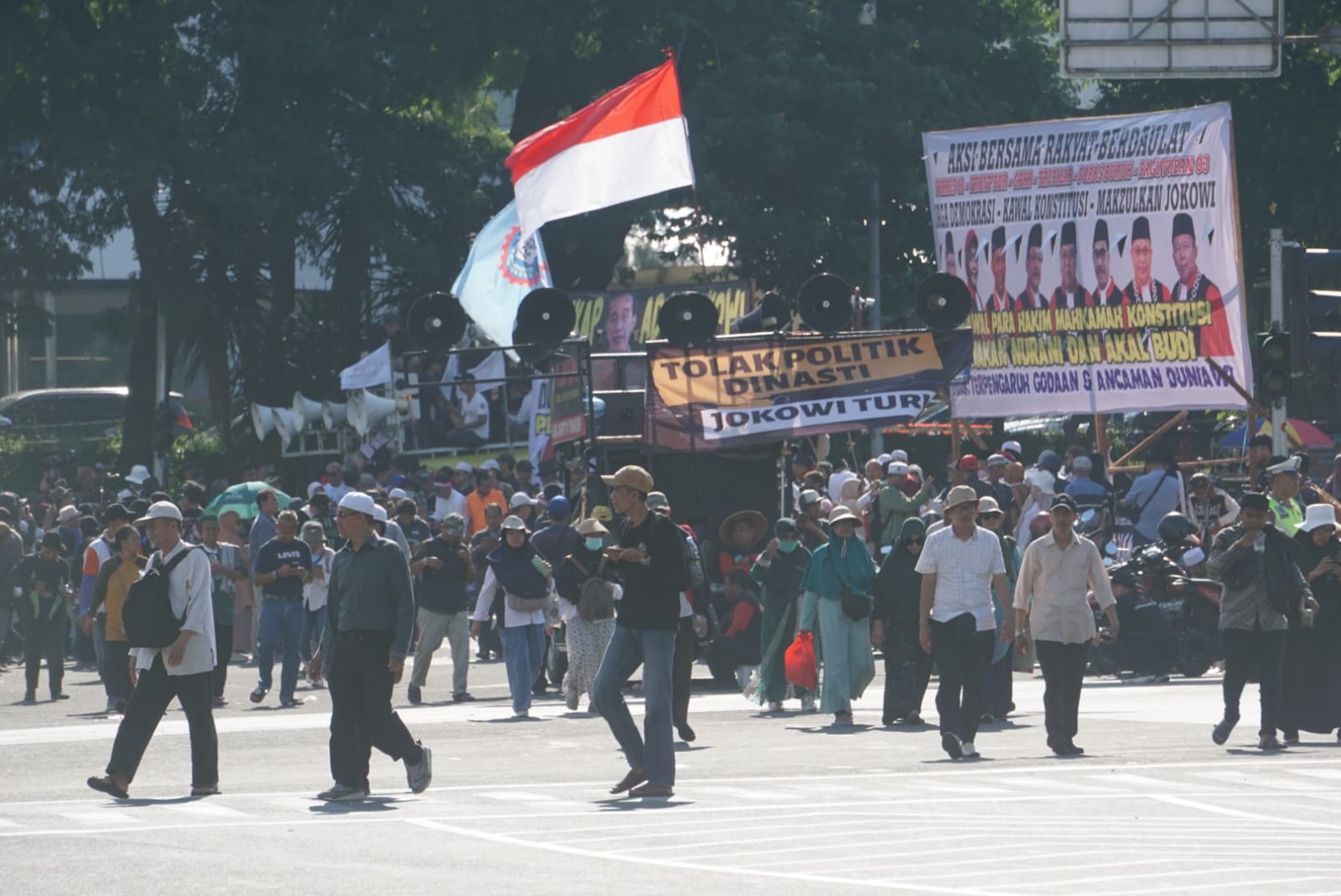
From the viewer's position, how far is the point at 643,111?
2491 centimetres

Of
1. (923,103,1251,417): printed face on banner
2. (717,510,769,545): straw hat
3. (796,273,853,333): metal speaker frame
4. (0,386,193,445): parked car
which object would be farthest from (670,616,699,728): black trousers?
(0,386,193,445): parked car

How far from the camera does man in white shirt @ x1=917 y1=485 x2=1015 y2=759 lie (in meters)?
14.9

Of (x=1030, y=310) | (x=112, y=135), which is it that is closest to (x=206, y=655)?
(x=1030, y=310)

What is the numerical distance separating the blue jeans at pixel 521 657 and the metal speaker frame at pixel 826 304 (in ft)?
12.8

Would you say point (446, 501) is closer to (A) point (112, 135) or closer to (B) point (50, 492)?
(B) point (50, 492)

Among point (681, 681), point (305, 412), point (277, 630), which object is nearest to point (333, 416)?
point (305, 412)

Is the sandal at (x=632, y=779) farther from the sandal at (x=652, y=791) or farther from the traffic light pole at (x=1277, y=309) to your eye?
the traffic light pole at (x=1277, y=309)

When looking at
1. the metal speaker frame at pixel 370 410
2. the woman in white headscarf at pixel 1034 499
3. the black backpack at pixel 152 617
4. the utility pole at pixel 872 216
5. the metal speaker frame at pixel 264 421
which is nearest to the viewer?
the black backpack at pixel 152 617

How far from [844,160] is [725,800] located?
2948 cm

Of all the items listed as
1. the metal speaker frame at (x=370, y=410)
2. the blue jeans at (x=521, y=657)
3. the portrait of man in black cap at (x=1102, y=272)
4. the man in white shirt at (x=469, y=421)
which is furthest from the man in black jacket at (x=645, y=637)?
the metal speaker frame at (x=370, y=410)

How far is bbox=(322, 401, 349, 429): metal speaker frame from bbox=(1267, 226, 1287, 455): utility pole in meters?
18.5

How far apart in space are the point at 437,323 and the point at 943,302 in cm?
475

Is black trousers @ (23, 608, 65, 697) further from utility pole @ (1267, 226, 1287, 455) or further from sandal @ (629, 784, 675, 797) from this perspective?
utility pole @ (1267, 226, 1287, 455)

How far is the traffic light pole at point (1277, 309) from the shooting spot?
20891 mm
